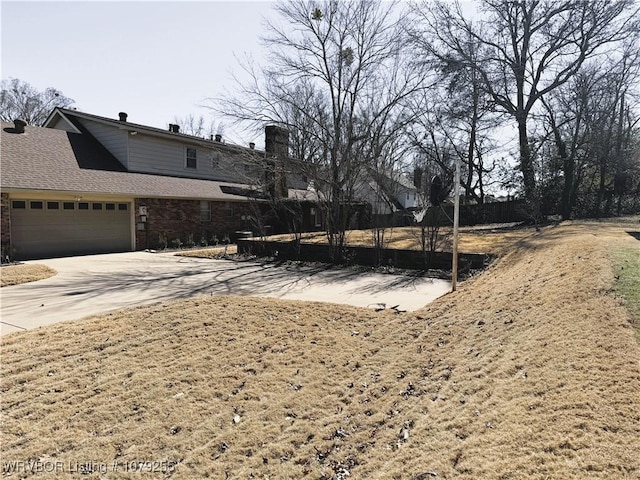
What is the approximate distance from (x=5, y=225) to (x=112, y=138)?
7041mm

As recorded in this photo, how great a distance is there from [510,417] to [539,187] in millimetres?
23829

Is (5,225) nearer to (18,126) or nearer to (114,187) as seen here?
(114,187)

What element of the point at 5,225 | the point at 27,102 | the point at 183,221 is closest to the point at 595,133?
the point at 183,221

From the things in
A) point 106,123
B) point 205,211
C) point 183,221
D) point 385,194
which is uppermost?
point 106,123

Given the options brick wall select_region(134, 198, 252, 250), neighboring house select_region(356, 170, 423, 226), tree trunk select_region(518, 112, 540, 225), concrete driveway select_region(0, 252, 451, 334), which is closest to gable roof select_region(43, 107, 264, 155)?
brick wall select_region(134, 198, 252, 250)

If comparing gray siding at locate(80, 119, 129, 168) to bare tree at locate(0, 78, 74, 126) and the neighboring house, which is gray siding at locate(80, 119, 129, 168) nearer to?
the neighboring house

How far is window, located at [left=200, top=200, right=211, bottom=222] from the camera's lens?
18.9 m

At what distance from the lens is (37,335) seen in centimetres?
512

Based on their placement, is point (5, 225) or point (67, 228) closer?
point (5, 225)

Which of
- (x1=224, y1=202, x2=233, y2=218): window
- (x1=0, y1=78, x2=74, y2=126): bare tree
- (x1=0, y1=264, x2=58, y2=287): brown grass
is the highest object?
(x1=0, y1=78, x2=74, y2=126): bare tree

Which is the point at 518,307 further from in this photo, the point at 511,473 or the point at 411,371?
the point at 511,473

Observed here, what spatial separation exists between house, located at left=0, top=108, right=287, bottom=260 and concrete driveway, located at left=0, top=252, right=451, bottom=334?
7.98 ft

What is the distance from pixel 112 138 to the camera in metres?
18.3

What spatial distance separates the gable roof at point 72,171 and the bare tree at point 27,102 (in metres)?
19.3
